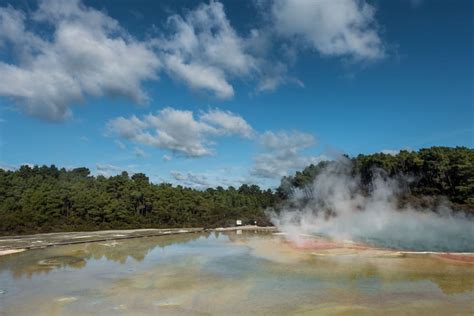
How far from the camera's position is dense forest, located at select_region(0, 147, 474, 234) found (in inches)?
1566

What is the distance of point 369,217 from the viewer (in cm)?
4216

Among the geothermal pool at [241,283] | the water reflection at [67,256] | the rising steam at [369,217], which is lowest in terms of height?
the geothermal pool at [241,283]

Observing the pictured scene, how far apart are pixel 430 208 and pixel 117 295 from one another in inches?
1421

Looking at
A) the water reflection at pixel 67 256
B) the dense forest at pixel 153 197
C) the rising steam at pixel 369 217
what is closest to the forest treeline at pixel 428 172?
the dense forest at pixel 153 197

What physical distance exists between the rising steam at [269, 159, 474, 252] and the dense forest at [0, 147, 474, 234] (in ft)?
5.48

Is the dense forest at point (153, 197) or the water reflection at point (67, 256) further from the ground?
the dense forest at point (153, 197)

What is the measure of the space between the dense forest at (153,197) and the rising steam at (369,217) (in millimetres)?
1672

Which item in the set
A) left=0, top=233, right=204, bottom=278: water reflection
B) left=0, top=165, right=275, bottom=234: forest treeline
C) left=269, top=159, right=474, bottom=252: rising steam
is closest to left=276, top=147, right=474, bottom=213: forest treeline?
left=269, top=159, right=474, bottom=252: rising steam

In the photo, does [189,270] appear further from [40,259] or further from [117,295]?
[40,259]

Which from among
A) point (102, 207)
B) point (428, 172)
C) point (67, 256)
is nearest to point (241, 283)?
point (67, 256)

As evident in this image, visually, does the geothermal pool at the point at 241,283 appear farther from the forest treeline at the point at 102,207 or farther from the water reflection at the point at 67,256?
the forest treeline at the point at 102,207

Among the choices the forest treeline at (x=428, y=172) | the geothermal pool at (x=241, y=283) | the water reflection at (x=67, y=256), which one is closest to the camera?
the geothermal pool at (x=241, y=283)

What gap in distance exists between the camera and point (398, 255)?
20.4 meters

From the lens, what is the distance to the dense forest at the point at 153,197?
39781mm
